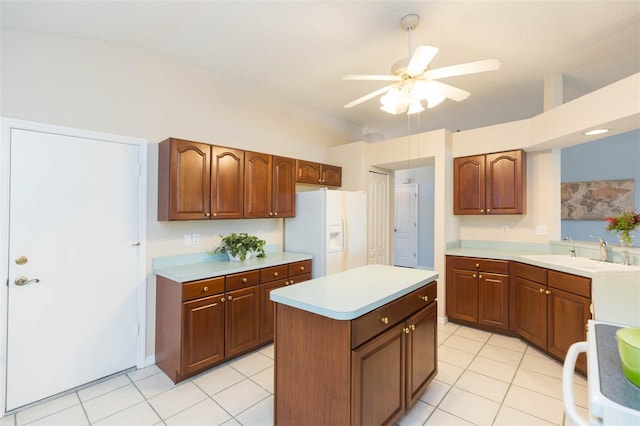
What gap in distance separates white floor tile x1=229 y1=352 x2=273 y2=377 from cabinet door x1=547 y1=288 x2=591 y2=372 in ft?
8.67

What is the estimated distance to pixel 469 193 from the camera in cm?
372

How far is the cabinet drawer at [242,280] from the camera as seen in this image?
8.66 ft

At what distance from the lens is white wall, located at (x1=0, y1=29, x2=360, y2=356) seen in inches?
84.5

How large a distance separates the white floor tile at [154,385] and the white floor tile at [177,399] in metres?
0.06

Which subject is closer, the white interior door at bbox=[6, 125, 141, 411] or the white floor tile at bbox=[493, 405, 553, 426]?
the white floor tile at bbox=[493, 405, 553, 426]

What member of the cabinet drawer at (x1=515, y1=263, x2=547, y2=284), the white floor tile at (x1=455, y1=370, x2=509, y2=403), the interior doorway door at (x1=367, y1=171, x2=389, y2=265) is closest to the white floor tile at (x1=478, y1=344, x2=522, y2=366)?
the white floor tile at (x1=455, y1=370, x2=509, y2=403)

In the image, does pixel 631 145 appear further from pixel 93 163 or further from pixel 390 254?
pixel 93 163

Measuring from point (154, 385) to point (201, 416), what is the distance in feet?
2.17

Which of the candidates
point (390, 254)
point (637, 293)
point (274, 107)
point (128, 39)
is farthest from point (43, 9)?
point (390, 254)

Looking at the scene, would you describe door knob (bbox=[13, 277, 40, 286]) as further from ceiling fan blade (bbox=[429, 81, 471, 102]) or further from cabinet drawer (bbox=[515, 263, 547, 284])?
cabinet drawer (bbox=[515, 263, 547, 284])

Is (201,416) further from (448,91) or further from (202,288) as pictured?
(448,91)

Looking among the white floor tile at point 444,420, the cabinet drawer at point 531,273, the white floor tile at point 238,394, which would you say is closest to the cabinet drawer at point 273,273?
the white floor tile at point 238,394

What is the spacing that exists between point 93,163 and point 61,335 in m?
1.40

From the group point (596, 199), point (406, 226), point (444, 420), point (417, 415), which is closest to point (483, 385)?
point (444, 420)
